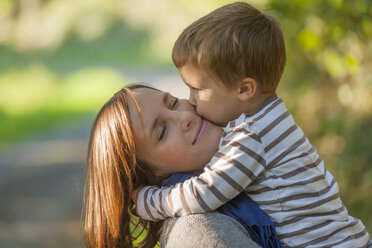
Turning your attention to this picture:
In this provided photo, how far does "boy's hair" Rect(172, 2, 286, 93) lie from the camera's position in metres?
2.23


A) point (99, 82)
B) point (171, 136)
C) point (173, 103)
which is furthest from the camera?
point (99, 82)

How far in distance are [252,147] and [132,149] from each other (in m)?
0.49

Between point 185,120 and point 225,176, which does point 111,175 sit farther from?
point 225,176

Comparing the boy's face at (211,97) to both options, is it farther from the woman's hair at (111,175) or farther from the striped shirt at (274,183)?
the woman's hair at (111,175)

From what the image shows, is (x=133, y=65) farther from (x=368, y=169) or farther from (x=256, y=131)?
(x=256, y=131)

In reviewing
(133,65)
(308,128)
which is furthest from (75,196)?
(133,65)

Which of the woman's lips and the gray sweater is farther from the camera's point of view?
the woman's lips

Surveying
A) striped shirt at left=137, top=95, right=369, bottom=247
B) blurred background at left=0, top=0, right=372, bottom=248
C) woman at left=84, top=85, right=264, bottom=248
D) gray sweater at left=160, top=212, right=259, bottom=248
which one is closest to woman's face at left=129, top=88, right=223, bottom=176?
woman at left=84, top=85, right=264, bottom=248


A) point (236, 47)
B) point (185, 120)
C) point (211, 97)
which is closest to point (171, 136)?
point (185, 120)

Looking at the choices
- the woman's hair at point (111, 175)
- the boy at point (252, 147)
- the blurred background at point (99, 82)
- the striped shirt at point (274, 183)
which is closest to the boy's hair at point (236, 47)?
the boy at point (252, 147)

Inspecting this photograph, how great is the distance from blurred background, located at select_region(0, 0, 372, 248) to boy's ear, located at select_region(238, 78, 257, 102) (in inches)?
42.2

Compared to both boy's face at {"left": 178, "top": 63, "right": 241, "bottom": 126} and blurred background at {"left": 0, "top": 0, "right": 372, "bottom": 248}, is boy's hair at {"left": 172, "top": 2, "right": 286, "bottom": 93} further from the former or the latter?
blurred background at {"left": 0, "top": 0, "right": 372, "bottom": 248}

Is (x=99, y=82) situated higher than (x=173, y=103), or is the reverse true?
(x=173, y=103)

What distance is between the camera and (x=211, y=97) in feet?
7.64
